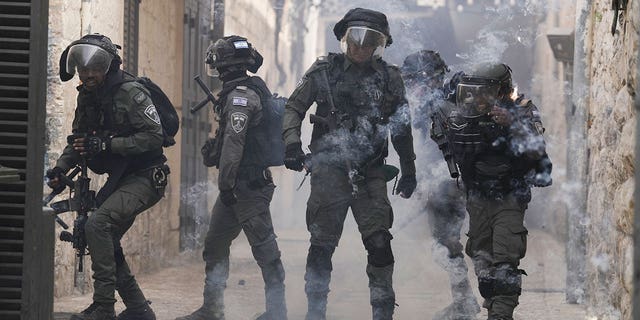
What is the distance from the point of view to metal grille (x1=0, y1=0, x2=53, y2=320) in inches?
204

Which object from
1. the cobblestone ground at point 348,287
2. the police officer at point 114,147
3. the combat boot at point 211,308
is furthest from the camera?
the cobblestone ground at point 348,287

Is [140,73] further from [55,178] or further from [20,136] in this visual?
[20,136]

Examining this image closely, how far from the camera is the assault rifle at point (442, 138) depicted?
22.6ft

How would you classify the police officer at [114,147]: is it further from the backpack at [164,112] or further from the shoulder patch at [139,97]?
the backpack at [164,112]

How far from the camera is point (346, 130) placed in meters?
7.31

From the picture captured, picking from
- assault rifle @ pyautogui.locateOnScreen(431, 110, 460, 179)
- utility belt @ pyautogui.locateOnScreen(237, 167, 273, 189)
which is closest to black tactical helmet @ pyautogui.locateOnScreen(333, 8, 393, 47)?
assault rifle @ pyautogui.locateOnScreen(431, 110, 460, 179)

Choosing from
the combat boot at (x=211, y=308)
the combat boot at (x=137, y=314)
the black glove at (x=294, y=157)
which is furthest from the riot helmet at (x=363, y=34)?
the combat boot at (x=137, y=314)

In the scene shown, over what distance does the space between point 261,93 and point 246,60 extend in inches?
9.8

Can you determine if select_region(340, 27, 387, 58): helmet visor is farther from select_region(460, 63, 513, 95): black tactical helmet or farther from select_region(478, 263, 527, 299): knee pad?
select_region(478, 263, 527, 299): knee pad

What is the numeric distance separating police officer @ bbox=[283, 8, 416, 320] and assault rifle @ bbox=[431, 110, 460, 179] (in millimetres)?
224

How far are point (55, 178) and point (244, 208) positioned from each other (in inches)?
46.8

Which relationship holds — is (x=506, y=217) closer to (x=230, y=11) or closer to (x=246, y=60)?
(x=246, y=60)

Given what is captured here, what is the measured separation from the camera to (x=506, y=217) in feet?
21.9

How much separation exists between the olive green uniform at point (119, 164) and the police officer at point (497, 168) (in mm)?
1802
